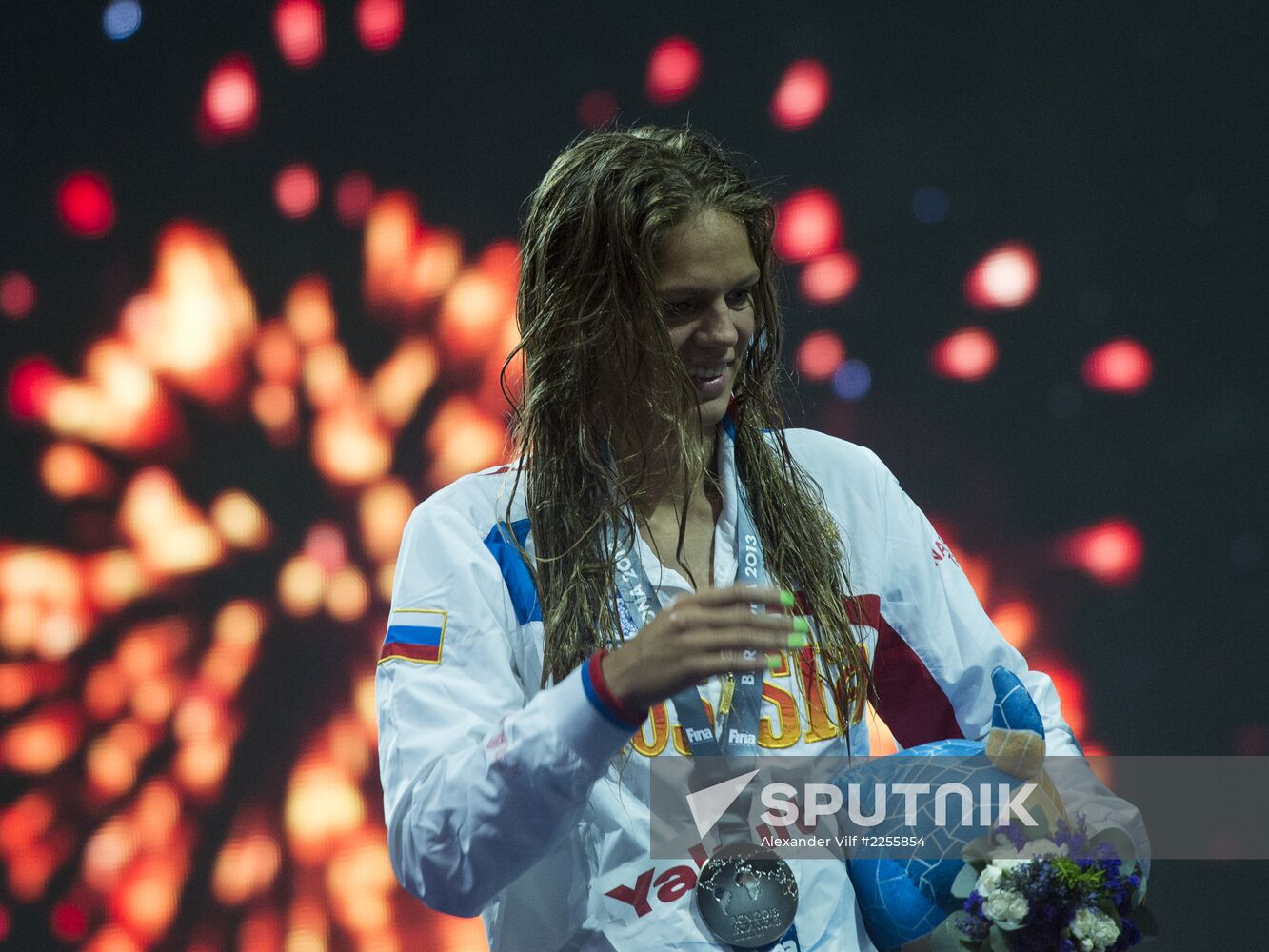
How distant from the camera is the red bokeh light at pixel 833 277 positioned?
2918mm

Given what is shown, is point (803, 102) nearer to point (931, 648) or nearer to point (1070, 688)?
point (1070, 688)

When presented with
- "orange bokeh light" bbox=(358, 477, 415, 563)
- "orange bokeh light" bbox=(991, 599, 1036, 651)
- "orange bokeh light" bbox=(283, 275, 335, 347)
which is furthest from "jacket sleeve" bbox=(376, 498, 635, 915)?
"orange bokeh light" bbox=(991, 599, 1036, 651)

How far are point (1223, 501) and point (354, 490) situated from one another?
181 centimetres

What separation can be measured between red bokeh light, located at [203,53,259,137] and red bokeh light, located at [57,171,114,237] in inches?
10.2

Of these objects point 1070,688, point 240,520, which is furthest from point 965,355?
point 240,520

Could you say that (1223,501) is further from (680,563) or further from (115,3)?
(115,3)

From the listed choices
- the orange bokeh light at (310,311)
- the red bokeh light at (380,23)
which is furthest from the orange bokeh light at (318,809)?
the red bokeh light at (380,23)

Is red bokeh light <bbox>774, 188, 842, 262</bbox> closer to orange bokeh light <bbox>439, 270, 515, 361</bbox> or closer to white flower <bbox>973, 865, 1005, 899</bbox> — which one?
orange bokeh light <bbox>439, 270, 515, 361</bbox>

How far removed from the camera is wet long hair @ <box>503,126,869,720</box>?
1.68m

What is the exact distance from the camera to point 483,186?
9.65 feet

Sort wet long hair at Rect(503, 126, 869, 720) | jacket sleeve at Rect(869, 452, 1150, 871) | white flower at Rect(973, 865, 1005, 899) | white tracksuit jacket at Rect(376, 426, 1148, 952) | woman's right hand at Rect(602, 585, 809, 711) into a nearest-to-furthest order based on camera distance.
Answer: woman's right hand at Rect(602, 585, 809, 711)
white tracksuit jacket at Rect(376, 426, 1148, 952)
white flower at Rect(973, 865, 1005, 899)
wet long hair at Rect(503, 126, 869, 720)
jacket sleeve at Rect(869, 452, 1150, 871)

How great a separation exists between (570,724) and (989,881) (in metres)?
0.52

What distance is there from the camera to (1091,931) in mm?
1478

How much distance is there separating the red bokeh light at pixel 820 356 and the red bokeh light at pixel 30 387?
5.07 ft
